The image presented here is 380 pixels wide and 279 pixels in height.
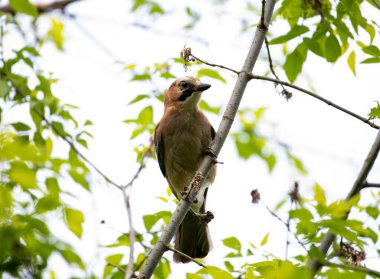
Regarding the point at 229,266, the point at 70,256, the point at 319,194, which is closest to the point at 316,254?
the point at 319,194

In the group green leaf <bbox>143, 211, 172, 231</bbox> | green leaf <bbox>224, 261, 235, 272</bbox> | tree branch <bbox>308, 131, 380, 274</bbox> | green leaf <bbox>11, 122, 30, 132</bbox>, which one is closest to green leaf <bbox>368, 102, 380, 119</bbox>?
tree branch <bbox>308, 131, 380, 274</bbox>

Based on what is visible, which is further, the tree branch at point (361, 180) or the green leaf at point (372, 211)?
the green leaf at point (372, 211)

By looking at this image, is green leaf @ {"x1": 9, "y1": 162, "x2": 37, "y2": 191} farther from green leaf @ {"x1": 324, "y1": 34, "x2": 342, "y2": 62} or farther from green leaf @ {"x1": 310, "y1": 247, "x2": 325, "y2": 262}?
green leaf @ {"x1": 324, "y1": 34, "x2": 342, "y2": 62}

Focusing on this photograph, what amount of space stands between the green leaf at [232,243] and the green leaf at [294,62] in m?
1.33

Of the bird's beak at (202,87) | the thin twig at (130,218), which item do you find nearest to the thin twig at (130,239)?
the thin twig at (130,218)

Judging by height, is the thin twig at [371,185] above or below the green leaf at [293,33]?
below

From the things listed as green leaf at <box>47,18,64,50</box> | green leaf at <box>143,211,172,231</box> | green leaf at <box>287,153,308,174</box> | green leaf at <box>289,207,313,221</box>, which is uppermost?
green leaf at <box>47,18,64,50</box>

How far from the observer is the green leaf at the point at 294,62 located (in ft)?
15.0

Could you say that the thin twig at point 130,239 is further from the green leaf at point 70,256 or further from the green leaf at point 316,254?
the green leaf at point 316,254

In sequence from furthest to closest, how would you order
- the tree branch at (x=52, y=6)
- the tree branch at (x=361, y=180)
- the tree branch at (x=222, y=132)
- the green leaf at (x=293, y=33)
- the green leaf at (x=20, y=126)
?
the tree branch at (x=52, y=6)
the green leaf at (x=20, y=126)
the green leaf at (x=293, y=33)
the tree branch at (x=222, y=132)
the tree branch at (x=361, y=180)

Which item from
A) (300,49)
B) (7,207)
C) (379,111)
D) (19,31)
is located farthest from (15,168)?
(19,31)

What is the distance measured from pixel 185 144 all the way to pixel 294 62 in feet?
5.42

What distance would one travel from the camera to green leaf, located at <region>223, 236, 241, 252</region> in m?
4.49

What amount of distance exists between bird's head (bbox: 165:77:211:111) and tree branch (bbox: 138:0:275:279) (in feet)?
5.54
